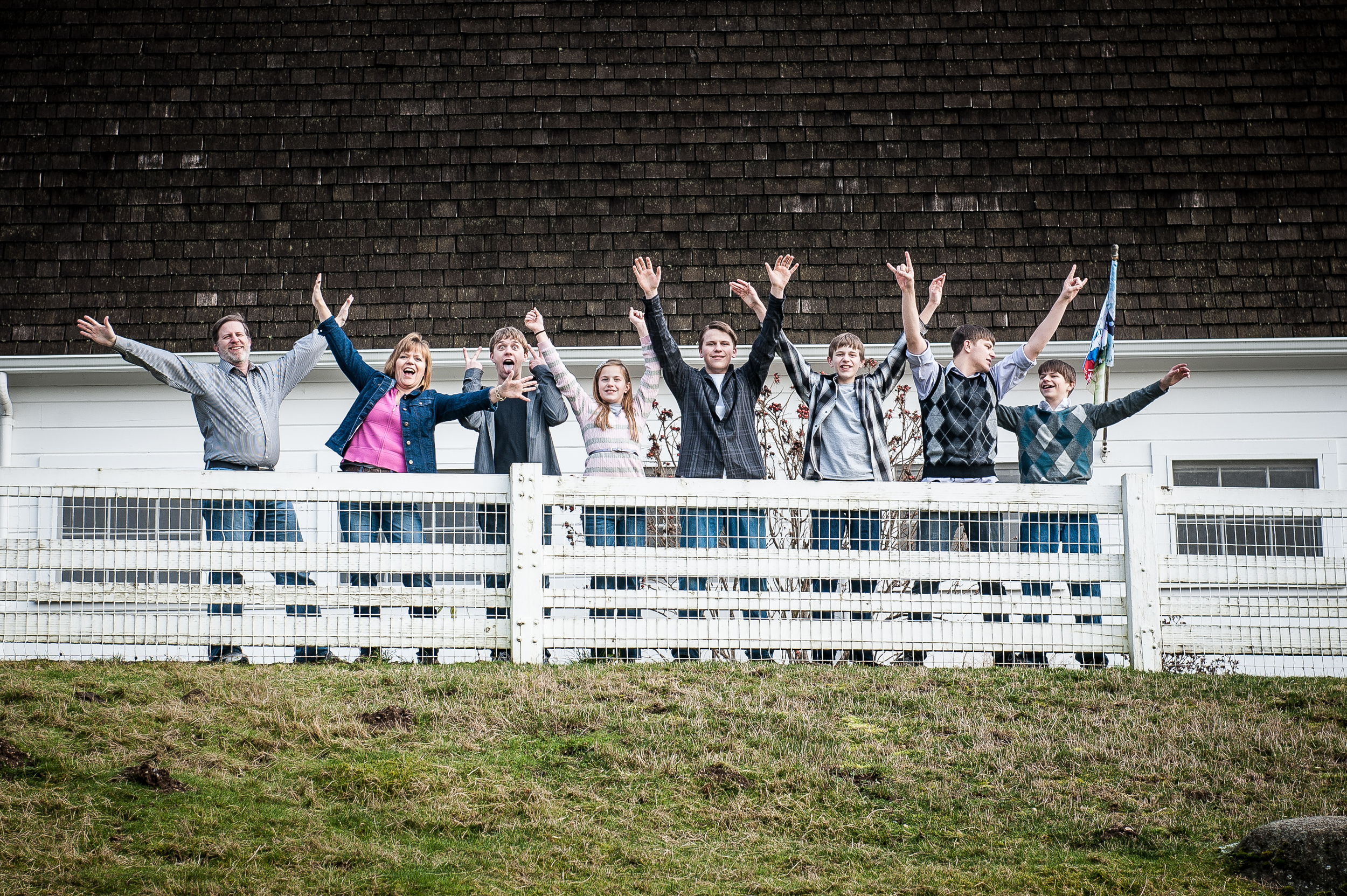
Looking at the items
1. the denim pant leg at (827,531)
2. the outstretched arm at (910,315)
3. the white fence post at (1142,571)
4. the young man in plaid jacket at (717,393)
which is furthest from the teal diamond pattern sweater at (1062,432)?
the young man in plaid jacket at (717,393)

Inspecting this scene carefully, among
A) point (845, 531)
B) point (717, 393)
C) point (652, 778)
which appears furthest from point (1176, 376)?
point (652, 778)

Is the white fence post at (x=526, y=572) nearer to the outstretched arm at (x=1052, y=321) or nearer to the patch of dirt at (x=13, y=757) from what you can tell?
the patch of dirt at (x=13, y=757)

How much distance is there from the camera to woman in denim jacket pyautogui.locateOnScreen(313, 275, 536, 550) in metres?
7.57

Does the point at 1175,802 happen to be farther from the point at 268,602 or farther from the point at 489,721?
the point at 268,602

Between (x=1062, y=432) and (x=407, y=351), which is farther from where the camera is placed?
(x=1062, y=432)

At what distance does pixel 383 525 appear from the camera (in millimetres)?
7184

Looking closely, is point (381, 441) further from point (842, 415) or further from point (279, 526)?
point (842, 415)

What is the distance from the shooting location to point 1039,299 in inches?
444

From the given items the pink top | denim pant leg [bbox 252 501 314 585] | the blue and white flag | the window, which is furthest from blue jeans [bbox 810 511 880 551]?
the window

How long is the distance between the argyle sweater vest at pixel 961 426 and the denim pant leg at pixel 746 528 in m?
1.07

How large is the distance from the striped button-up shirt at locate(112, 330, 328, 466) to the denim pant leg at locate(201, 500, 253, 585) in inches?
19.1

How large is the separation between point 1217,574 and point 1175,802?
7.72ft

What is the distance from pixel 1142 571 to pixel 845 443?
5.61ft

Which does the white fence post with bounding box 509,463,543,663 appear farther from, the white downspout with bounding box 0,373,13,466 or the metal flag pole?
the white downspout with bounding box 0,373,13,466
